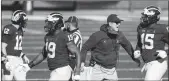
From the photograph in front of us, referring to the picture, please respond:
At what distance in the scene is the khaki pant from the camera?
290 inches

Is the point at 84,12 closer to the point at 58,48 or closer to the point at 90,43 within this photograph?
the point at 90,43

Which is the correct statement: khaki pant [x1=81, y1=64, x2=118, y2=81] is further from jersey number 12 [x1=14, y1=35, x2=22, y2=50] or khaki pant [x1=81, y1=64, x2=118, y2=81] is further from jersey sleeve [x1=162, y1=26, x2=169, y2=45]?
jersey number 12 [x1=14, y1=35, x2=22, y2=50]

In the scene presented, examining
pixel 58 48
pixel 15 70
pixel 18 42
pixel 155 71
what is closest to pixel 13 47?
pixel 18 42

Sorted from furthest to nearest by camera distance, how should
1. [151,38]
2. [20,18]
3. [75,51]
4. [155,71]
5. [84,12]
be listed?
[84,12] < [20,18] < [151,38] < [155,71] < [75,51]

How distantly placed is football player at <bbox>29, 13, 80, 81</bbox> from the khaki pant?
47cm

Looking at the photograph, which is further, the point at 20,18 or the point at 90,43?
the point at 20,18

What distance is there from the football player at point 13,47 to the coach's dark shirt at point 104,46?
93cm

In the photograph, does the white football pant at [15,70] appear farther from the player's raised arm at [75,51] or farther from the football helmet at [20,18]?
the player's raised arm at [75,51]

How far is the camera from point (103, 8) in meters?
27.0

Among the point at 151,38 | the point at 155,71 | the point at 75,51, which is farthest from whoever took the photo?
the point at 151,38

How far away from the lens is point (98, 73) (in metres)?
7.39

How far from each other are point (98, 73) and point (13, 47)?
124 centimetres

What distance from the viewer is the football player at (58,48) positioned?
6.85m

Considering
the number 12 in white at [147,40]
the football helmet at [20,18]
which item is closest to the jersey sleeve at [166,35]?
the number 12 in white at [147,40]
